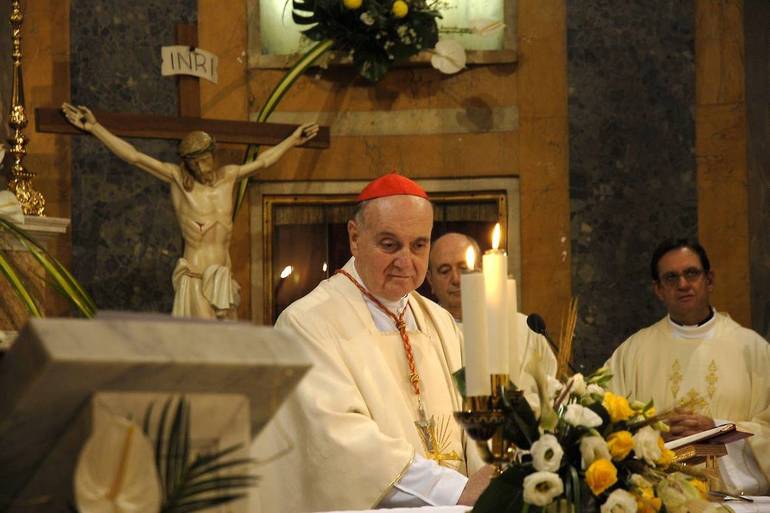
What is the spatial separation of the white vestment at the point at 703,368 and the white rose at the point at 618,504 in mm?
3909

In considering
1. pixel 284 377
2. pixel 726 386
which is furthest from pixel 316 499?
pixel 726 386

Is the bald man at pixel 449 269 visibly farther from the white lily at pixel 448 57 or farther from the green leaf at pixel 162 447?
the green leaf at pixel 162 447

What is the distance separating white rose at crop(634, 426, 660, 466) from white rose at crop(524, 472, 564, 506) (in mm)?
195

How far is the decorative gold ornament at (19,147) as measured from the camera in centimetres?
712

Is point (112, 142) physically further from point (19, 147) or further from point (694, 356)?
point (694, 356)

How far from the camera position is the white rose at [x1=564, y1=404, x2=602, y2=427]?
232 cm

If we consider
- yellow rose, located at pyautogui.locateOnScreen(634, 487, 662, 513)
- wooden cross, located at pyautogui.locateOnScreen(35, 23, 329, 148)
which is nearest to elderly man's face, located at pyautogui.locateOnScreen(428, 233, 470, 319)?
wooden cross, located at pyautogui.locateOnScreen(35, 23, 329, 148)

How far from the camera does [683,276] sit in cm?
622

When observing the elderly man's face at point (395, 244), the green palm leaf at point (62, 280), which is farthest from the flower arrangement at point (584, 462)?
the green palm leaf at point (62, 280)

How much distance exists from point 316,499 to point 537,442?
152 centimetres

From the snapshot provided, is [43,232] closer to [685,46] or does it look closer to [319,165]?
[319,165]

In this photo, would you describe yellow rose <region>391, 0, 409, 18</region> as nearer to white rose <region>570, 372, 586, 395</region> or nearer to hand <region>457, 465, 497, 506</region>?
hand <region>457, 465, 497, 506</region>

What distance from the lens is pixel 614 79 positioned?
8.59 m

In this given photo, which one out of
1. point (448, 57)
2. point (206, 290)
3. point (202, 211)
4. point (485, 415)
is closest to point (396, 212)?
point (485, 415)
